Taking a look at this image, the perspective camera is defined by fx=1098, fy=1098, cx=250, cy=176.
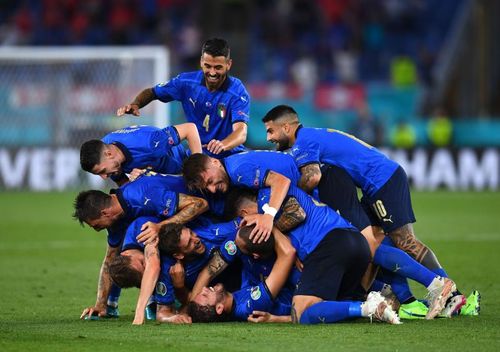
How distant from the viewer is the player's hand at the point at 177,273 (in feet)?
29.1

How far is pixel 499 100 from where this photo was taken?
28094mm

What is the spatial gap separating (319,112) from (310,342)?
19072 millimetres

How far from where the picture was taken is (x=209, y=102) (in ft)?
35.4

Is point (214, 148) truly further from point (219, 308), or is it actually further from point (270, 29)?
point (270, 29)

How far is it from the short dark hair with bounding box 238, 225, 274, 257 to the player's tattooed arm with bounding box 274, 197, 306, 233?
0.15 m

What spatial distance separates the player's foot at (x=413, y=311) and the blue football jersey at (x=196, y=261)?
153 centimetres

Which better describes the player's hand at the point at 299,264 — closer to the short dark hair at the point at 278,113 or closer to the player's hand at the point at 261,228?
the player's hand at the point at 261,228

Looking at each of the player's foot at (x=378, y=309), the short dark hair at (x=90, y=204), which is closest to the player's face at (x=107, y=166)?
the short dark hair at (x=90, y=204)

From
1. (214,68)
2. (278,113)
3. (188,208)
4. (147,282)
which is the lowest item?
(147,282)

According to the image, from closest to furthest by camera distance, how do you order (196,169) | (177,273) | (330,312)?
(330,312)
(196,169)
(177,273)

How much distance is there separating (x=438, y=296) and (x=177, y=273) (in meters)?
2.12

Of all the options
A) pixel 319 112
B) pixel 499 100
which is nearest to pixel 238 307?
pixel 319 112

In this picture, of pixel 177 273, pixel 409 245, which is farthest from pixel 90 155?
pixel 409 245

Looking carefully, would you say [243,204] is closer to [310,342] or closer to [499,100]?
[310,342]
